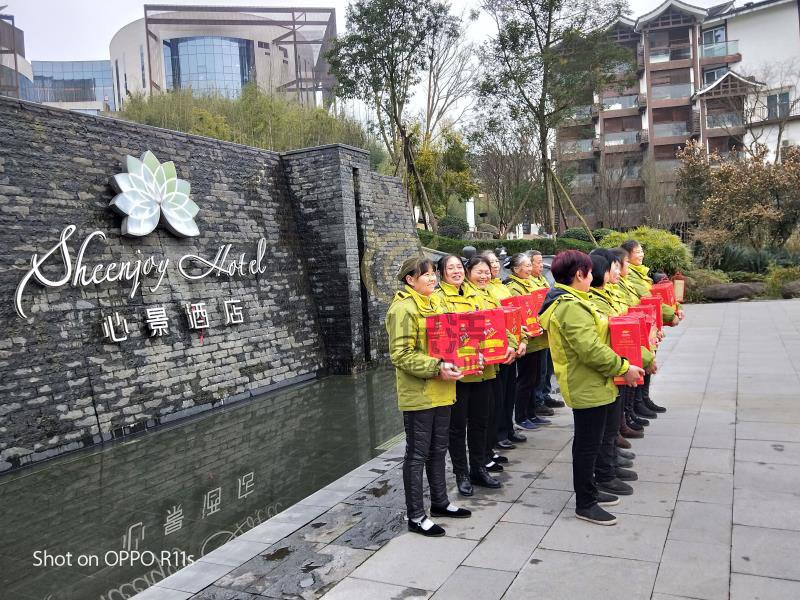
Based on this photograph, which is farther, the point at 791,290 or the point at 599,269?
the point at 791,290

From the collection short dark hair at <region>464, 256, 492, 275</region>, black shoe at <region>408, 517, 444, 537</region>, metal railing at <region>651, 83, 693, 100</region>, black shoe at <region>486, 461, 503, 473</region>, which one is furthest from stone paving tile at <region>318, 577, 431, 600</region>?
metal railing at <region>651, 83, 693, 100</region>

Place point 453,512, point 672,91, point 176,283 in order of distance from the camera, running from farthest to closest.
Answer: point 672,91
point 176,283
point 453,512

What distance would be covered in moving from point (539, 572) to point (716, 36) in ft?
133

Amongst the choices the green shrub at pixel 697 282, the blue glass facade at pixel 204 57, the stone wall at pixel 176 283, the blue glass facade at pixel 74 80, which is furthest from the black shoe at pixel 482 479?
the blue glass facade at pixel 74 80

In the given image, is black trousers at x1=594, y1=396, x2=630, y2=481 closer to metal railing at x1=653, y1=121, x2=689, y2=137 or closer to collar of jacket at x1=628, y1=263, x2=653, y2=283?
collar of jacket at x1=628, y1=263, x2=653, y2=283

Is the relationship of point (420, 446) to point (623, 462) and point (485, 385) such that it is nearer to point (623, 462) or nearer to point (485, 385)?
point (485, 385)

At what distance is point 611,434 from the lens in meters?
3.96

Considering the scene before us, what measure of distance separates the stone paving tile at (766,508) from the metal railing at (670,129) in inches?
1438

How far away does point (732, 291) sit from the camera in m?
17.8

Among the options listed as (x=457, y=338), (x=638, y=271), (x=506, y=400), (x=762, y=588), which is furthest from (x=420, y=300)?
(x=638, y=271)

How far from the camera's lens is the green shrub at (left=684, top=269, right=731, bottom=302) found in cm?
1811

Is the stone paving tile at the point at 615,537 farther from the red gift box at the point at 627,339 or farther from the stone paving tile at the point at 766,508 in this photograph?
the red gift box at the point at 627,339

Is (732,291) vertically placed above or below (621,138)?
below

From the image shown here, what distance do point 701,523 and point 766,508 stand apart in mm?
456
